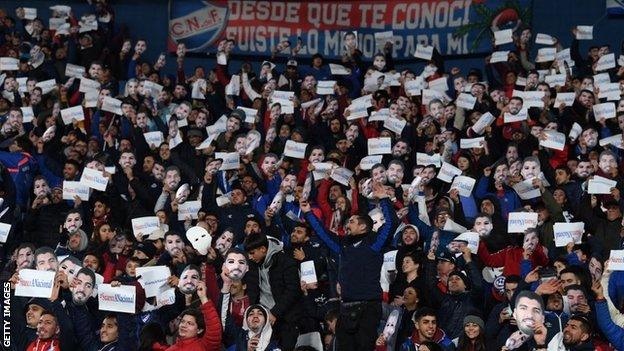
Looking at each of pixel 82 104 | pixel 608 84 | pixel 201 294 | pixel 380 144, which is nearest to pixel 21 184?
pixel 82 104

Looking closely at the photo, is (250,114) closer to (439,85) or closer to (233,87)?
(233,87)

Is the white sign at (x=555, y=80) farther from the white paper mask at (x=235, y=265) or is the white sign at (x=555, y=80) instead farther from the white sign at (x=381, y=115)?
the white paper mask at (x=235, y=265)

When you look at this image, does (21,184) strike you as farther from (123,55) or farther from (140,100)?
(123,55)

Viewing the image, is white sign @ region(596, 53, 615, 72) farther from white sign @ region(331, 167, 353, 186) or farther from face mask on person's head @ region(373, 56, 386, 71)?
white sign @ region(331, 167, 353, 186)

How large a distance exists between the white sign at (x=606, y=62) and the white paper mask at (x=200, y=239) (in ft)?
23.8

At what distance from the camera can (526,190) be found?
50.4ft

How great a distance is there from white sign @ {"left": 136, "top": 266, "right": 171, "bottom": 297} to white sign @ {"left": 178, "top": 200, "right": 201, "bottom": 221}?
297 cm

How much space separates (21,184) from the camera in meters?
17.1

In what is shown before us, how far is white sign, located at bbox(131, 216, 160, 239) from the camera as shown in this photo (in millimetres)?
14781

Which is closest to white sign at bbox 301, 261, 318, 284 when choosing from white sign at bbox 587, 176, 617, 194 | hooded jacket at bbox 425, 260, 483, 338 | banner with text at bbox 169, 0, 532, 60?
hooded jacket at bbox 425, 260, 483, 338

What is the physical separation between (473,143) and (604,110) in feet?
6.13

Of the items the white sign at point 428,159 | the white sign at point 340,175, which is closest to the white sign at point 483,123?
the white sign at point 428,159

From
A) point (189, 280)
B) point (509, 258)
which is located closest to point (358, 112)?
point (509, 258)

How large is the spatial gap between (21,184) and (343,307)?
6.18 metres
